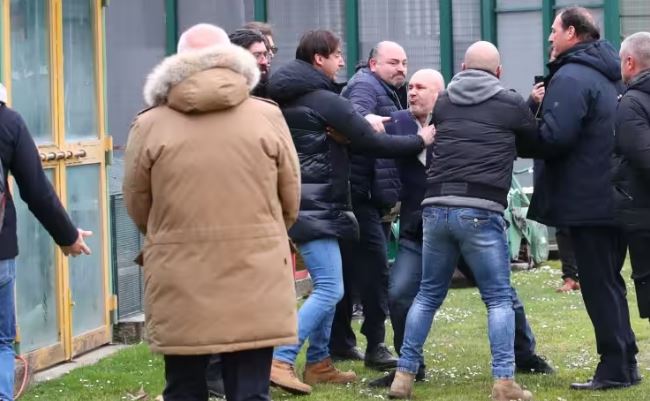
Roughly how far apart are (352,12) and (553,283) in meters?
5.01

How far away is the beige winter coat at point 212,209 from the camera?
5.30 meters

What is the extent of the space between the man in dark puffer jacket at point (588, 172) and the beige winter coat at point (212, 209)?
97.5 inches

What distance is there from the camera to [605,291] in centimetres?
766

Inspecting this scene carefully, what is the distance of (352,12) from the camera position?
16.8m

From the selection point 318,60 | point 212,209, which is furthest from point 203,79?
point 318,60

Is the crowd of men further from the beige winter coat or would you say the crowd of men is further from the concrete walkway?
the concrete walkway

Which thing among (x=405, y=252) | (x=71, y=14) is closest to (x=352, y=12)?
(x=71, y=14)

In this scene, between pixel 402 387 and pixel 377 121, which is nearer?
pixel 402 387

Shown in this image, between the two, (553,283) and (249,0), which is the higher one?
(249,0)

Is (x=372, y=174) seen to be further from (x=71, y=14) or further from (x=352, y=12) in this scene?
(x=352, y=12)

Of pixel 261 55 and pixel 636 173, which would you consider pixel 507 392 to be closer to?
pixel 636 173

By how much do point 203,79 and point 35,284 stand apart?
12.2ft

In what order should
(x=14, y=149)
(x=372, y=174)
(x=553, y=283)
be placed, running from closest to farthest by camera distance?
(x=14, y=149) → (x=372, y=174) → (x=553, y=283)

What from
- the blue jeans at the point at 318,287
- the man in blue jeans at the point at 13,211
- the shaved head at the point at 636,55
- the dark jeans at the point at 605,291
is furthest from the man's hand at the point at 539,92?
the man in blue jeans at the point at 13,211
